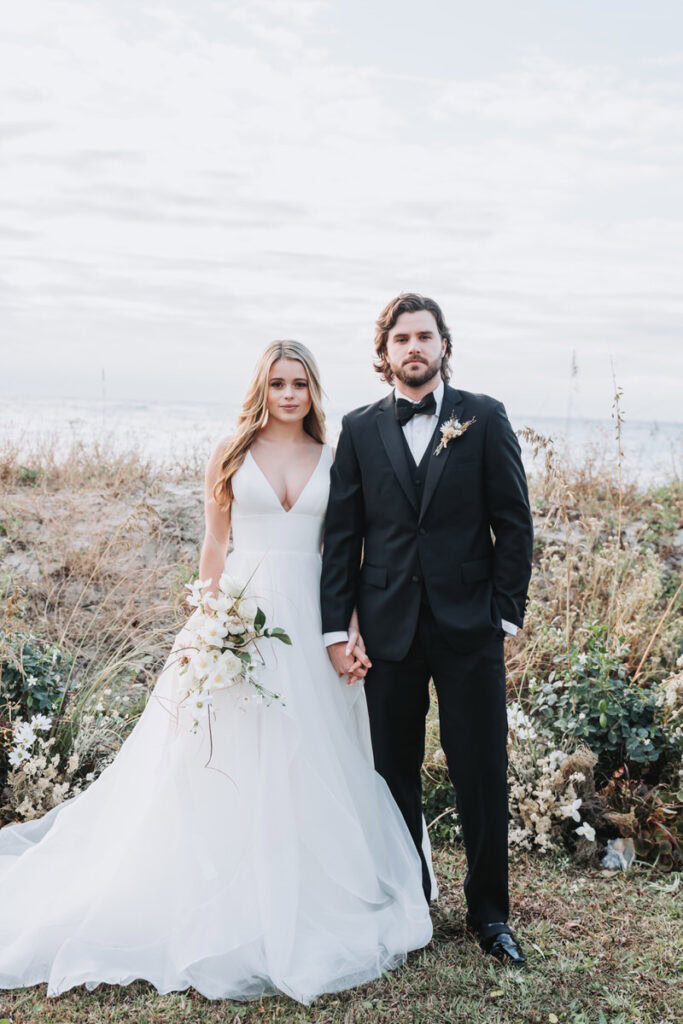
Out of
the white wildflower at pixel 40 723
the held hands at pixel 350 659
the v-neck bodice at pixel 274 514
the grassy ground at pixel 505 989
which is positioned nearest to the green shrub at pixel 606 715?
the grassy ground at pixel 505 989

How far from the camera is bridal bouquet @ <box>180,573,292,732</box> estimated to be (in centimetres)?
345

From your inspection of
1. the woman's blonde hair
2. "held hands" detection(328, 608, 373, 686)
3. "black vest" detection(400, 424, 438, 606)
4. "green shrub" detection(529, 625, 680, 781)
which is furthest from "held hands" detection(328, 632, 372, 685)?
"green shrub" detection(529, 625, 680, 781)

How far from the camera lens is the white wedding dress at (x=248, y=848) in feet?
10.8

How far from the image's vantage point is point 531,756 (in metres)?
4.80

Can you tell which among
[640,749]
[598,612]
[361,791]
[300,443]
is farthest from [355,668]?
[598,612]

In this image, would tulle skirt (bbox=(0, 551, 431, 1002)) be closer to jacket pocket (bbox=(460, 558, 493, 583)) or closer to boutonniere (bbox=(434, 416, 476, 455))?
jacket pocket (bbox=(460, 558, 493, 583))

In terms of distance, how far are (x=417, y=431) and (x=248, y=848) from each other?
180 cm

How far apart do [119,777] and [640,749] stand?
271cm

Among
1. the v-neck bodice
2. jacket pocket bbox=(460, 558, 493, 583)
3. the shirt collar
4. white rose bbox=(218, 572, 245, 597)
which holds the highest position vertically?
the shirt collar

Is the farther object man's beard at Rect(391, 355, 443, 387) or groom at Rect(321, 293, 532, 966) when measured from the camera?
man's beard at Rect(391, 355, 443, 387)

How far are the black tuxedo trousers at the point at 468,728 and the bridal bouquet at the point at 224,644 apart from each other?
0.50 meters

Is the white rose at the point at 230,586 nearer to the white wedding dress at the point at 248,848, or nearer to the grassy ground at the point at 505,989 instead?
the white wedding dress at the point at 248,848

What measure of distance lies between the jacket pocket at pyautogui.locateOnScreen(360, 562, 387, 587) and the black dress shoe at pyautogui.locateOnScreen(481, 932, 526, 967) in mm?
1500

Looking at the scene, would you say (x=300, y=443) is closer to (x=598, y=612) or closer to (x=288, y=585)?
(x=288, y=585)
